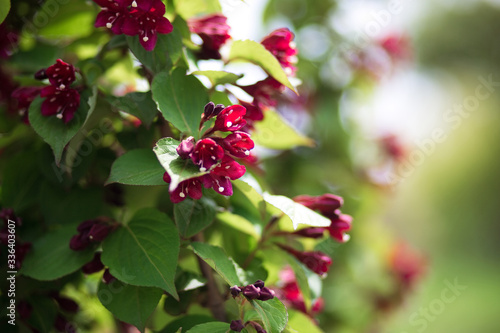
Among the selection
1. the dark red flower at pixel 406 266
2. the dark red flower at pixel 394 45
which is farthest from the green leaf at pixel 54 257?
the dark red flower at pixel 394 45

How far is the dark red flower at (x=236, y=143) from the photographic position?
50 cm

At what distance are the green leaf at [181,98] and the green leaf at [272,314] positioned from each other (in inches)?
8.8

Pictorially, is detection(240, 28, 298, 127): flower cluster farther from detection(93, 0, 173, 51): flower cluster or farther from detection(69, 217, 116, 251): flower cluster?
detection(69, 217, 116, 251): flower cluster

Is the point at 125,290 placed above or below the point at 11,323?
above

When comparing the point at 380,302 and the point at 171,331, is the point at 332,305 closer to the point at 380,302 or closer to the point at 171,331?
the point at 380,302

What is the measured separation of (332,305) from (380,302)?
217 mm

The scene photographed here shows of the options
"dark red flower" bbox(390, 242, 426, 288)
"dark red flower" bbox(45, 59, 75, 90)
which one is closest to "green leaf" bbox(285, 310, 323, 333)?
"dark red flower" bbox(45, 59, 75, 90)

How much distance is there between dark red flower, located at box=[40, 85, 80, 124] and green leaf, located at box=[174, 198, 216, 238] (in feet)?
0.65

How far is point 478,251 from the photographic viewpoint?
402 inches

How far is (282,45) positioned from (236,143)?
0.71 feet

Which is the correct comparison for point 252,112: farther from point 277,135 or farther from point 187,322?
point 187,322

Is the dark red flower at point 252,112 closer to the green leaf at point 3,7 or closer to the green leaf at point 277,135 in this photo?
the green leaf at point 277,135

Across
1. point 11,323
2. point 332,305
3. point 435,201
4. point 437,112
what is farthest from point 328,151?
point 435,201

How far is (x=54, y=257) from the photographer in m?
0.61
